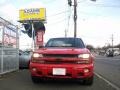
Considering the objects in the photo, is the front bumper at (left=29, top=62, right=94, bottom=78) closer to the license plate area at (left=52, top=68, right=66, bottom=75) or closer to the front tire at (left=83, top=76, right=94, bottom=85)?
the license plate area at (left=52, top=68, right=66, bottom=75)

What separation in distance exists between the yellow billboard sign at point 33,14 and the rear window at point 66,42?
5228cm

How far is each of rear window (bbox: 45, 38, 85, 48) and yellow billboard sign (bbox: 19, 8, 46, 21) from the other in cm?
5228

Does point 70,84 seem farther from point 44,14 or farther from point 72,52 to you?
point 44,14

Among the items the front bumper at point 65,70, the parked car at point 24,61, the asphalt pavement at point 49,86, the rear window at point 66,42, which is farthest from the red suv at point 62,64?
the parked car at point 24,61

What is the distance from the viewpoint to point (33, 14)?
216 feet

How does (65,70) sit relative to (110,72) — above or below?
above

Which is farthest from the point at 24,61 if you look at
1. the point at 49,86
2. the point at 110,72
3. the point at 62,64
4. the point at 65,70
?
the point at 65,70

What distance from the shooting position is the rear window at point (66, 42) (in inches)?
507

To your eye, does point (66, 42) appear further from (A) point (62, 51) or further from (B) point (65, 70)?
(B) point (65, 70)

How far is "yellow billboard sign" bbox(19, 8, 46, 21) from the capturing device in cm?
6544

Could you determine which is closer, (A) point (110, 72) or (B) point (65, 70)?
(B) point (65, 70)

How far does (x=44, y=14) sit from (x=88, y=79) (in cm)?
5430

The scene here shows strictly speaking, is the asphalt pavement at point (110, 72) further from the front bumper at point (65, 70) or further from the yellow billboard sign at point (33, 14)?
the yellow billboard sign at point (33, 14)

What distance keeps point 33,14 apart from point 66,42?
5323 centimetres
